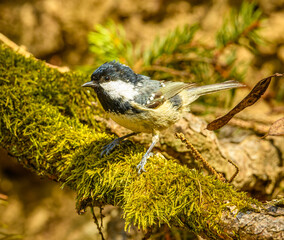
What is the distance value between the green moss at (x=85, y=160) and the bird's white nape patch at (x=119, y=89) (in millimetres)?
322

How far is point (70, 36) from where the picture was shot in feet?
12.4

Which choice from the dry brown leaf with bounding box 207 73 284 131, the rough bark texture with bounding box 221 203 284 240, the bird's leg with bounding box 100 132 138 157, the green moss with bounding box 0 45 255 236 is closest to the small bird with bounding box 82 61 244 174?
the bird's leg with bounding box 100 132 138 157

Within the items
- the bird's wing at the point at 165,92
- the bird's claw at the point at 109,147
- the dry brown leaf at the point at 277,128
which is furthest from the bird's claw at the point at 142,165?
the dry brown leaf at the point at 277,128

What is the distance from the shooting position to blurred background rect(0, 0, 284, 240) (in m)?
3.63

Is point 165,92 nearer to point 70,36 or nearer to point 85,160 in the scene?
point 85,160

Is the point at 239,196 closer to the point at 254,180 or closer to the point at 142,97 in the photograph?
the point at 142,97

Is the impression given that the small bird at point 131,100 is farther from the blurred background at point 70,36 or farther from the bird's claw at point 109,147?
the blurred background at point 70,36

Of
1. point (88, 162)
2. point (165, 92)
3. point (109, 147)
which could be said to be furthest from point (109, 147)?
point (165, 92)

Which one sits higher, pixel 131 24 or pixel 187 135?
pixel 131 24

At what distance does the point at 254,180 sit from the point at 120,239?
1.27 metres

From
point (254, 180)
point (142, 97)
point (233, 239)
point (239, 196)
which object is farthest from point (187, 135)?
point (233, 239)

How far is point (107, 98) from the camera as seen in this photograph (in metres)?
1.98

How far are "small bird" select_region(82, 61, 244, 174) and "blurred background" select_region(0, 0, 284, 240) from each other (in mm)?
1619

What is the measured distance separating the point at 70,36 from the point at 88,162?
2401 mm
